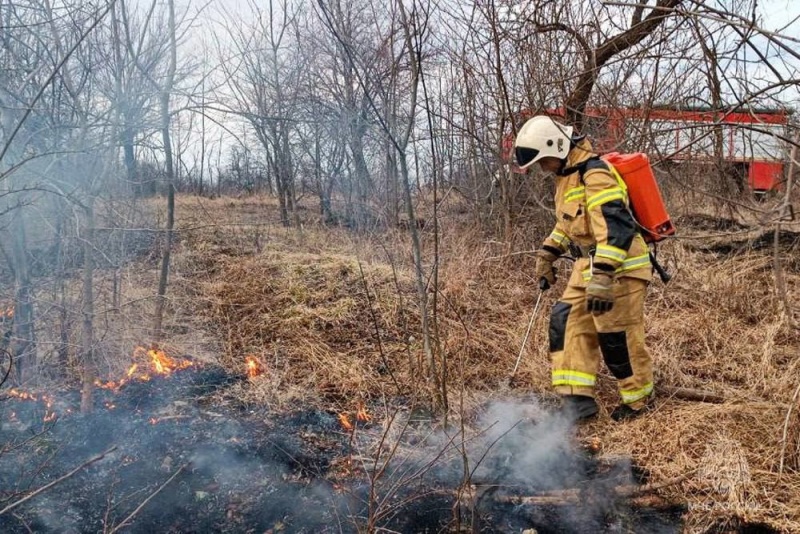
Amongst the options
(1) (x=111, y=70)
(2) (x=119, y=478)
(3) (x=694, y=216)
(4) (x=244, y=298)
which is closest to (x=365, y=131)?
(4) (x=244, y=298)

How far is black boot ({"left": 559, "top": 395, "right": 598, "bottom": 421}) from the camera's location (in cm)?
359

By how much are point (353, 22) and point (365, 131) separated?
87.0 inches

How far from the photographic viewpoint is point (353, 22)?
34.1 ft

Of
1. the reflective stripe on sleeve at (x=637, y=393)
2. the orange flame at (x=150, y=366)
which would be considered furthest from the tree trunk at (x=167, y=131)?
the reflective stripe on sleeve at (x=637, y=393)

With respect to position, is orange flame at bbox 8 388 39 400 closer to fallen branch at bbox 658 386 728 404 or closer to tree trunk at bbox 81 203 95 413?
tree trunk at bbox 81 203 95 413

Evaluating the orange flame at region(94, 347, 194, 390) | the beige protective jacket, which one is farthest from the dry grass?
the beige protective jacket

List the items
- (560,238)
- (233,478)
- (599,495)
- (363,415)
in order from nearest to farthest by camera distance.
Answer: (599,495), (233,478), (560,238), (363,415)

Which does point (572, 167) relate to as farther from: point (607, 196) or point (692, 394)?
point (692, 394)

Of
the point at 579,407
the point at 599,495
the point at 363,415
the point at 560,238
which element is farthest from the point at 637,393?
the point at 363,415

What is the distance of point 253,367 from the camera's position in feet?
15.8

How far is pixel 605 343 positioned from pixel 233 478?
8.19ft

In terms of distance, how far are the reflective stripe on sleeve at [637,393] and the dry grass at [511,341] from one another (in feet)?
0.53

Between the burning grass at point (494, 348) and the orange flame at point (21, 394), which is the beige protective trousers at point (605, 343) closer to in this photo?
the burning grass at point (494, 348)

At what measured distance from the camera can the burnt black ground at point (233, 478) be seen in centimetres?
291
